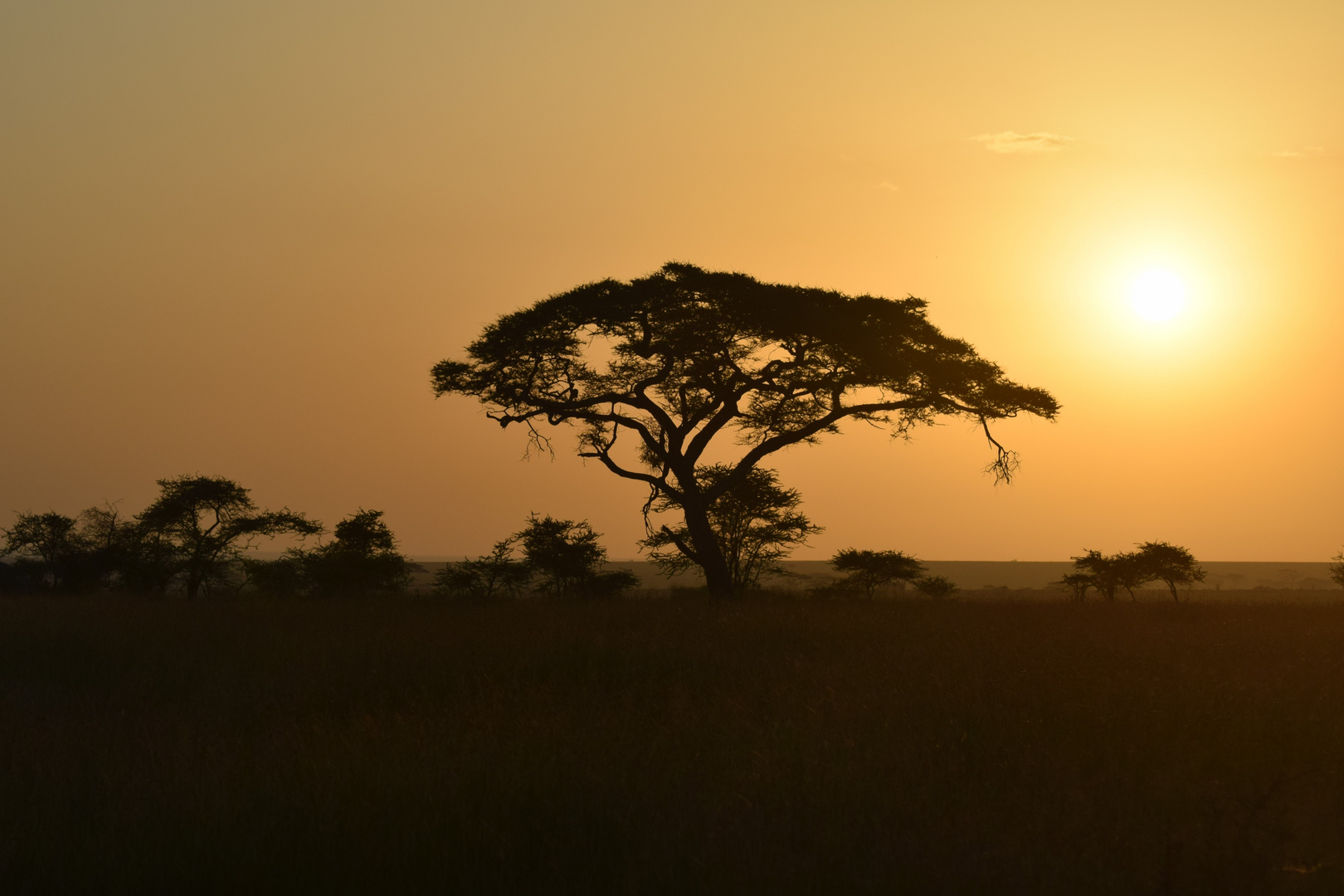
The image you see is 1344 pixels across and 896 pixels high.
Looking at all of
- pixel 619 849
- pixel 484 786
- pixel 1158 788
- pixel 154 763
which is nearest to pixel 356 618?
pixel 154 763

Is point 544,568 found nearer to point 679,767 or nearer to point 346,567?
point 346,567

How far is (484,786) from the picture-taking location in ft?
18.9

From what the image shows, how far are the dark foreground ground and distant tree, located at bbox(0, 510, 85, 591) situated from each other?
23907mm

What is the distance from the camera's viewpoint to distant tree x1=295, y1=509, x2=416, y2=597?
1099 inches

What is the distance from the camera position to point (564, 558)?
1129 inches

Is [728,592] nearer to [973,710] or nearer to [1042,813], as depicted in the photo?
[973,710]

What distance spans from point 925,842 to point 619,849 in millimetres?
1632

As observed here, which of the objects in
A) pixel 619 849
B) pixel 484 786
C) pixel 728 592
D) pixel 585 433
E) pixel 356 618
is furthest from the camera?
pixel 585 433

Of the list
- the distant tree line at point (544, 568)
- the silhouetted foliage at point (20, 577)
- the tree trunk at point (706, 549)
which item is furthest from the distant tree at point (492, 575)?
the silhouetted foliage at point (20, 577)

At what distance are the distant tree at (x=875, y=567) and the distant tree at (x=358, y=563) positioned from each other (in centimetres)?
1513

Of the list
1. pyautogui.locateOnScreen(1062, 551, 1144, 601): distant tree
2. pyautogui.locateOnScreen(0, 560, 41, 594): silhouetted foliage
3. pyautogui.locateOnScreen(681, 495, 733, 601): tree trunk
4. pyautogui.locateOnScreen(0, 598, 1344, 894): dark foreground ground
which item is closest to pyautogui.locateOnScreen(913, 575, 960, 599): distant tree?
pyautogui.locateOnScreen(1062, 551, 1144, 601): distant tree

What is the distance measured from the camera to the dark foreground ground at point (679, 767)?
15.4 feet

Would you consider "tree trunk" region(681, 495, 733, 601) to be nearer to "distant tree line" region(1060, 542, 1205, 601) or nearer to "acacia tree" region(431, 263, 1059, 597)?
"acacia tree" region(431, 263, 1059, 597)

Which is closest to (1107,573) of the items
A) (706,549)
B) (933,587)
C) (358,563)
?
(933,587)
